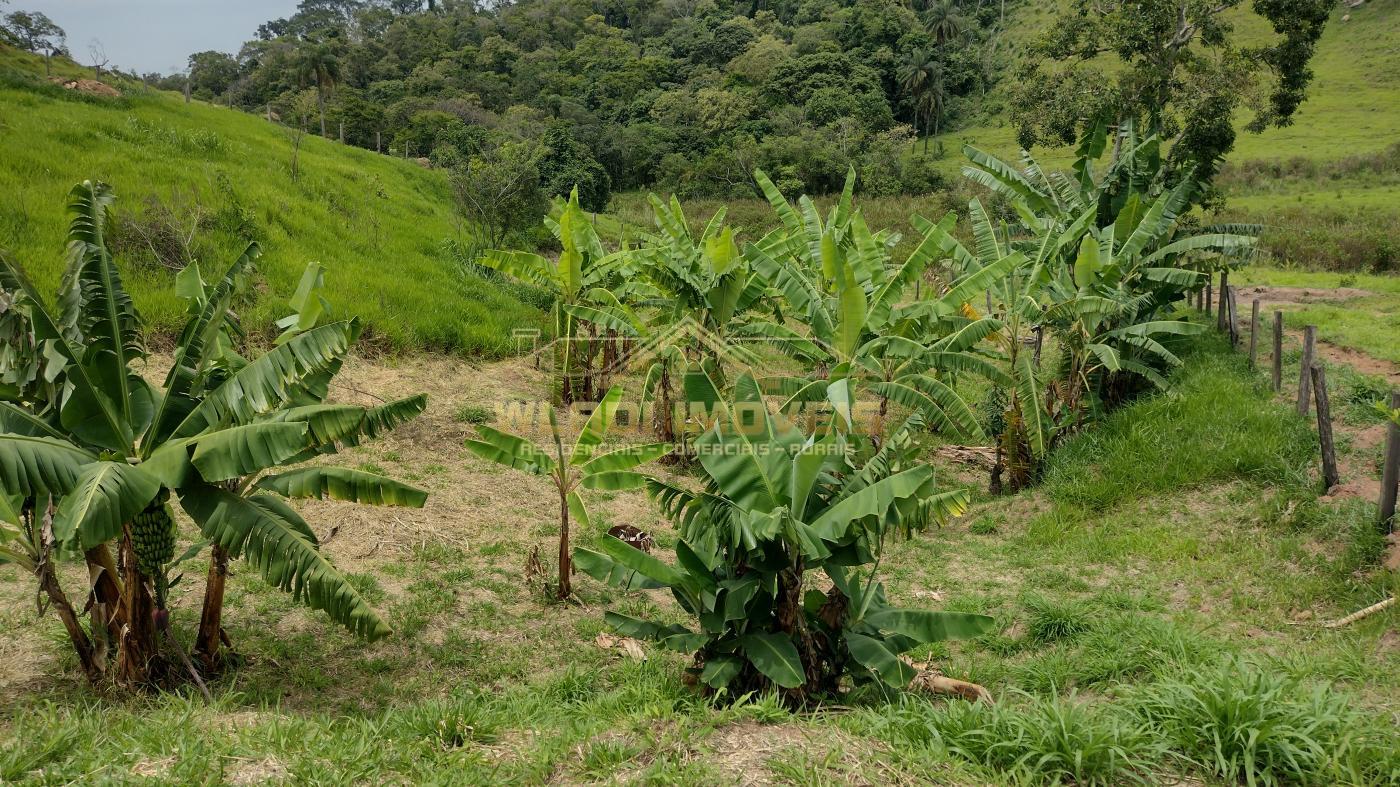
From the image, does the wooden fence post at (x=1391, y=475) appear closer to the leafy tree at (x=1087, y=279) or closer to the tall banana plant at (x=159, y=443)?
the leafy tree at (x=1087, y=279)

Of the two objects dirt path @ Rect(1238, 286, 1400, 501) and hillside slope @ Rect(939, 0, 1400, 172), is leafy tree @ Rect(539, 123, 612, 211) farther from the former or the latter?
dirt path @ Rect(1238, 286, 1400, 501)

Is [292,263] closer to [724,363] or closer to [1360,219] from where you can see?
[724,363]

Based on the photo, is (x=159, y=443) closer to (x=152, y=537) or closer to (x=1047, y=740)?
(x=152, y=537)

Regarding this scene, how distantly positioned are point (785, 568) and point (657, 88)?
5240 cm

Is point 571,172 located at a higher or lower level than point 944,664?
higher

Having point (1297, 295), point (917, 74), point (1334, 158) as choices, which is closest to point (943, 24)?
point (917, 74)

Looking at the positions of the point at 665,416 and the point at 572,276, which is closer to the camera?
the point at 572,276

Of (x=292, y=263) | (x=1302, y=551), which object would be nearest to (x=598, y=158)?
(x=292, y=263)

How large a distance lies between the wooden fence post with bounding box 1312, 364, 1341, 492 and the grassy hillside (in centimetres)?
1125

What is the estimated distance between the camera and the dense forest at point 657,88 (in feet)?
121

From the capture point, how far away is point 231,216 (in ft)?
41.4

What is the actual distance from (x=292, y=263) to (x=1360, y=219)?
1059 inches

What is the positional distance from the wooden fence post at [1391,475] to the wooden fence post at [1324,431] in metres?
0.69

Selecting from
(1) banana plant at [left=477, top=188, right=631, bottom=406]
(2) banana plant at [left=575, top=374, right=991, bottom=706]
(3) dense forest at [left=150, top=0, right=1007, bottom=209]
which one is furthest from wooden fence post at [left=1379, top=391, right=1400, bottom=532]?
(3) dense forest at [left=150, top=0, right=1007, bottom=209]
